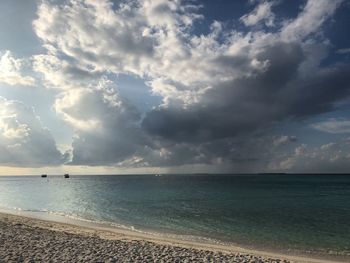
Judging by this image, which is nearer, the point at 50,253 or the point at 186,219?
the point at 50,253

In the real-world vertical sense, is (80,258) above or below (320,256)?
above

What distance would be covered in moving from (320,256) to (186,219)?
1972cm

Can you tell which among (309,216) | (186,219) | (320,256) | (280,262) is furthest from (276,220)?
(280,262)

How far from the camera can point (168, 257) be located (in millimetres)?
18469

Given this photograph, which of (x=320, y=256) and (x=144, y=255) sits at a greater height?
(x=144, y=255)

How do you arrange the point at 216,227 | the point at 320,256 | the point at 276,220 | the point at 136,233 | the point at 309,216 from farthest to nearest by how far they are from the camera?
the point at 309,216 < the point at 276,220 < the point at 216,227 < the point at 136,233 < the point at 320,256

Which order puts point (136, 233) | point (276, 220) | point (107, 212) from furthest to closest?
point (107, 212), point (276, 220), point (136, 233)

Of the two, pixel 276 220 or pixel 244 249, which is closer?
pixel 244 249

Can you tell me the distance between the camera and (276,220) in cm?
4106

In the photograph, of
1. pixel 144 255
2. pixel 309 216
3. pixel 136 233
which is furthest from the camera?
pixel 309 216

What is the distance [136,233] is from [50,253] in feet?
48.8

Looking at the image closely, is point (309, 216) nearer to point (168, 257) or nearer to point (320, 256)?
point (320, 256)

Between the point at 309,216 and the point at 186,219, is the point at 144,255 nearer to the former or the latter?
the point at 186,219

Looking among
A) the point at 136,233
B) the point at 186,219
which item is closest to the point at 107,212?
the point at 186,219
